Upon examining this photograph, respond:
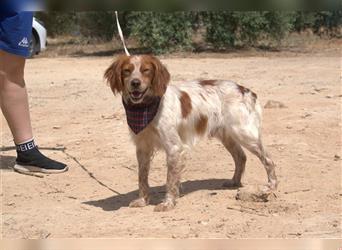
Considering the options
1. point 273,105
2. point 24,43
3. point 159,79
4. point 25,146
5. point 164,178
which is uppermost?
point 24,43

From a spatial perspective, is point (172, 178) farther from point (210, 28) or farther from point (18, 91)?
point (210, 28)

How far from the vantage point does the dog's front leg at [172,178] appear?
559cm

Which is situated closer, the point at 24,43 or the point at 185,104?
the point at 185,104

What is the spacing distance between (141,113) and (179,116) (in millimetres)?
451

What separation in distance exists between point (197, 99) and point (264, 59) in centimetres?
1265

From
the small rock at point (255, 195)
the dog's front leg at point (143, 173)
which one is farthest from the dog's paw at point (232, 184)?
the dog's front leg at point (143, 173)

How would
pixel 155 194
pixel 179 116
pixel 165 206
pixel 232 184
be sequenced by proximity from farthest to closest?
pixel 232 184, pixel 155 194, pixel 179 116, pixel 165 206

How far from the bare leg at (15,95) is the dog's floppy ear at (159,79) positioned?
1486mm

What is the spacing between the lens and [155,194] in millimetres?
6234

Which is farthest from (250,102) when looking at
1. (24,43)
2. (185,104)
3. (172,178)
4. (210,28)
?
(210,28)

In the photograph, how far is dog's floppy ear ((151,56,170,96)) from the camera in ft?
17.8

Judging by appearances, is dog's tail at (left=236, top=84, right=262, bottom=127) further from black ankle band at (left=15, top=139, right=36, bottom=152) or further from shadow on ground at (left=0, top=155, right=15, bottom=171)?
shadow on ground at (left=0, top=155, right=15, bottom=171)

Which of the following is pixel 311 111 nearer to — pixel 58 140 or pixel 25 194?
pixel 58 140

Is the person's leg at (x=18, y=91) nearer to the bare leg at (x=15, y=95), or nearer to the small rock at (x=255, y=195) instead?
the bare leg at (x=15, y=95)
